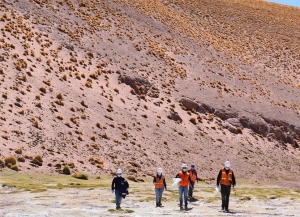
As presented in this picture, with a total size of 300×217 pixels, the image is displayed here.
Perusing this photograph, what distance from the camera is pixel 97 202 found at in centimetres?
2412

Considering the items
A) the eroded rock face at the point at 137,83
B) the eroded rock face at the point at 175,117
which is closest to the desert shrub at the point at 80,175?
the eroded rock face at the point at 175,117

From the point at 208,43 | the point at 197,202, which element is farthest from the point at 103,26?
the point at 197,202

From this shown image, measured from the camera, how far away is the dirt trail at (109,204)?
2023 centimetres

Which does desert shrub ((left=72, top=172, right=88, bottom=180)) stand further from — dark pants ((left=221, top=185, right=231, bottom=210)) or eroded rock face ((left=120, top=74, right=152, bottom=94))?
eroded rock face ((left=120, top=74, right=152, bottom=94))

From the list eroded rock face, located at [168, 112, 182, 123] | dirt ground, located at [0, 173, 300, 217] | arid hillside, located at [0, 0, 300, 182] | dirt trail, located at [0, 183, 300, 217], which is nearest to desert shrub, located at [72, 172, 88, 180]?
arid hillside, located at [0, 0, 300, 182]

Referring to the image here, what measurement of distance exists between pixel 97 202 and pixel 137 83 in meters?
38.5

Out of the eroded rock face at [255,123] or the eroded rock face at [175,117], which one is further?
the eroded rock face at [255,123]

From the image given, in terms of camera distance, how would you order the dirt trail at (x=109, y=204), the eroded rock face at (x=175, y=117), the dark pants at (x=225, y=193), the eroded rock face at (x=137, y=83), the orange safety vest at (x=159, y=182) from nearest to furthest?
the dark pants at (x=225, y=193) → the dirt trail at (x=109, y=204) → the orange safety vest at (x=159, y=182) → the eroded rock face at (x=175, y=117) → the eroded rock face at (x=137, y=83)

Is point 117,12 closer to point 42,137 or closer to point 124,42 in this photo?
point 124,42

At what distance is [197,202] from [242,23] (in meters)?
87.6

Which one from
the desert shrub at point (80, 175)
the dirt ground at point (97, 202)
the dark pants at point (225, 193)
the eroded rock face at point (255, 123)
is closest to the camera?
the dark pants at point (225, 193)

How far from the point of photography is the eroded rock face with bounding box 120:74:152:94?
2403 inches

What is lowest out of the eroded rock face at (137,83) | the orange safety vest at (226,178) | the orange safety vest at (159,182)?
the orange safety vest at (159,182)

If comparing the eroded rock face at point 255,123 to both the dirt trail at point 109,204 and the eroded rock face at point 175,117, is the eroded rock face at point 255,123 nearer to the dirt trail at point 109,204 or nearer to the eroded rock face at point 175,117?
the eroded rock face at point 175,117
